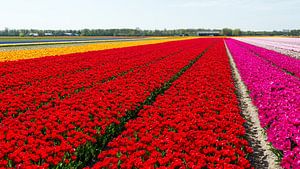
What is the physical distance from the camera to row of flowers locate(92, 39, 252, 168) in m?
5.68

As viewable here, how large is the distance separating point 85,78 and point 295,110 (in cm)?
912

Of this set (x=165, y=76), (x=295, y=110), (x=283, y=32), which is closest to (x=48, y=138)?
(x=295, y=110)

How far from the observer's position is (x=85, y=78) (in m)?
15.0

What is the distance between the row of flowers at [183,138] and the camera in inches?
223

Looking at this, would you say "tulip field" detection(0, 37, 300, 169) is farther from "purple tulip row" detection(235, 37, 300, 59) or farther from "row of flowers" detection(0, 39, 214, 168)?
"purple tulip row" detection(235, 37, 300, 59)

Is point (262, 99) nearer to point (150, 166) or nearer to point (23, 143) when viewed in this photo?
point (150, 166)

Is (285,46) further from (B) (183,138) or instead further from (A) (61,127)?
(A) (61,127)

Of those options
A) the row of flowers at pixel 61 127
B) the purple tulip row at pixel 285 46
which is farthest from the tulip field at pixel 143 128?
the purple tulip row at pixel 285 46

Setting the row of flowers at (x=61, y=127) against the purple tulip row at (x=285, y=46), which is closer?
the row of flowers at (x=61, y=127)

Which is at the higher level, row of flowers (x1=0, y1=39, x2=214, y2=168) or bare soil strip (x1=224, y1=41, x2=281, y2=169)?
row of flowers (x1=0, y1=39, x2=214, y2=168)

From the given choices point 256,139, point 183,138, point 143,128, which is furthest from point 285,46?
point 183,138

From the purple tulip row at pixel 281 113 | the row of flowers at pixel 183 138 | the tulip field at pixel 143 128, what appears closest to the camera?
the row of flowers at pixel 183 138

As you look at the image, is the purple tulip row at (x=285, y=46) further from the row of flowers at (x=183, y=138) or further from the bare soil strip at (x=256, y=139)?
the row of flowers at (x=183, y=138)

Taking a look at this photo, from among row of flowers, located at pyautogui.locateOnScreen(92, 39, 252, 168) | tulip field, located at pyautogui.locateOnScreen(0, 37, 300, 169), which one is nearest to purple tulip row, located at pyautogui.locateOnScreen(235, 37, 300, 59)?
tulip field, located at pyautogui.locateOnScreen(0, 37, 300, 169)
